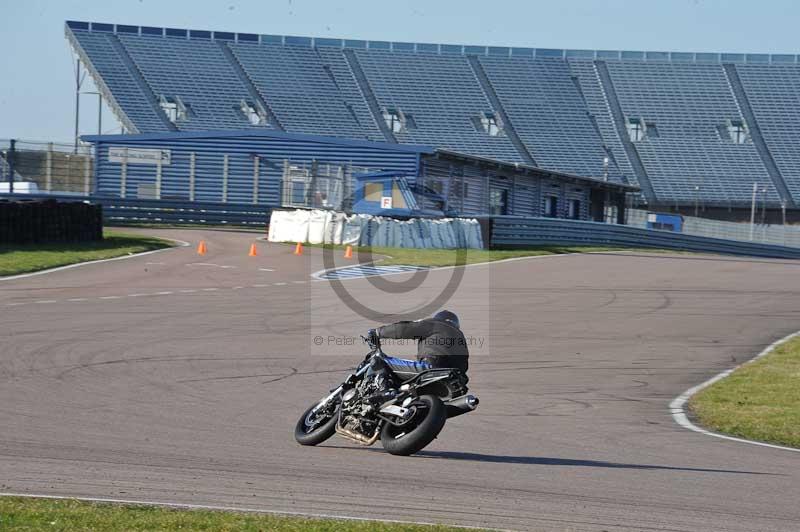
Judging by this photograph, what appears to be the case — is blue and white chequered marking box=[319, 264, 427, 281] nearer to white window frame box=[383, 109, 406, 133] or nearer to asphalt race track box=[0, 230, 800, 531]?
asphalt race track box=[0, 230, 800, 531]

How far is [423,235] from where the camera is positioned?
1419 inches

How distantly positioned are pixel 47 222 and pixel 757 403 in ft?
71.1

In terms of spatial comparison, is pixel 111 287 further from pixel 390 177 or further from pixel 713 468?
pixel 390 177

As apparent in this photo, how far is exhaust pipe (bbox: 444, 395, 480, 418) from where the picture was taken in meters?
8.29

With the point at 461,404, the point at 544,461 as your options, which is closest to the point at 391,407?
the point at 461,404

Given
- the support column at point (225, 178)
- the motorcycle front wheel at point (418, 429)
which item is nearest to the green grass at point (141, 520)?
the motorcycle front wheel at point (418, 429)

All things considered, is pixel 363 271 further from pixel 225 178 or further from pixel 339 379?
pixel 225 178

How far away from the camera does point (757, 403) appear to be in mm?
12305

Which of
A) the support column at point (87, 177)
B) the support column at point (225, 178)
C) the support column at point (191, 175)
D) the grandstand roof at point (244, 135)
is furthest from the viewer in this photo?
the grandstand roof at point (244, 135)

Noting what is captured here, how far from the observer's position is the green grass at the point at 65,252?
25.4 metres

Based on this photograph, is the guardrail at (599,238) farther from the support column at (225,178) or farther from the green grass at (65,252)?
the support column at (225,178)

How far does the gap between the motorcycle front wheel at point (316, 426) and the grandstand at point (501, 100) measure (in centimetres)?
5809

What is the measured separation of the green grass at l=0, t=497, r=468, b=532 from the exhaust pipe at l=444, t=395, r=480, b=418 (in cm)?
217

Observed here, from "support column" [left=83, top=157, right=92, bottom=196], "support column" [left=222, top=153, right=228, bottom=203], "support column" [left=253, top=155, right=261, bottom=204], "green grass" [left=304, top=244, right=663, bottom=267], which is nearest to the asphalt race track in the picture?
"green grass" [left=304, top=244, right=663, bottom=267]
